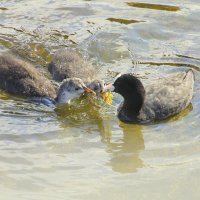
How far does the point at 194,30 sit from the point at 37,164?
476cm

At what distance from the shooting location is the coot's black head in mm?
7336

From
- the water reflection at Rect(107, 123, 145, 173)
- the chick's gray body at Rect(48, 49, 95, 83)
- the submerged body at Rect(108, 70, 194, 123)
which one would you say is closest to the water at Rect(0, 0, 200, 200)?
the water reflection at Rect(107, 123, 145, 173)

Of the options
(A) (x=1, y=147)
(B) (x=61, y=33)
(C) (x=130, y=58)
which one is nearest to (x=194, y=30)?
(C) (x=130, y=58)

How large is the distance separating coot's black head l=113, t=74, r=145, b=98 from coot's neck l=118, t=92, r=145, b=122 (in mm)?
39

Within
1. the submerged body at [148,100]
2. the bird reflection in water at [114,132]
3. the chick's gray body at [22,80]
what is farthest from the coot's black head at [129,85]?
the chick's gray body at [22,80]

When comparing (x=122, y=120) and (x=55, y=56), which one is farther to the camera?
(x=55, y=56)

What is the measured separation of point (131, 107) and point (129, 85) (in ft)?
0.93

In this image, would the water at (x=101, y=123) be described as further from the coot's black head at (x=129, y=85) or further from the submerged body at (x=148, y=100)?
the coot's black head at (x=129, y=85)

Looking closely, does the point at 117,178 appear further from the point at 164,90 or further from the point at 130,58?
the point at 130,58

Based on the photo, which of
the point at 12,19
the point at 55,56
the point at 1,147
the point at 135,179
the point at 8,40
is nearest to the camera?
the point at 135,179

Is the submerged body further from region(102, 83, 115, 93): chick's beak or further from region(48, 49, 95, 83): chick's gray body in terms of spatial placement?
region(48, 49, 95, 83): chick's gray body

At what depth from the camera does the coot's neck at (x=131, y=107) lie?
743cm

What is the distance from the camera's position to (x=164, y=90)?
25.5 ft

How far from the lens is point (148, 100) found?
300 inches
